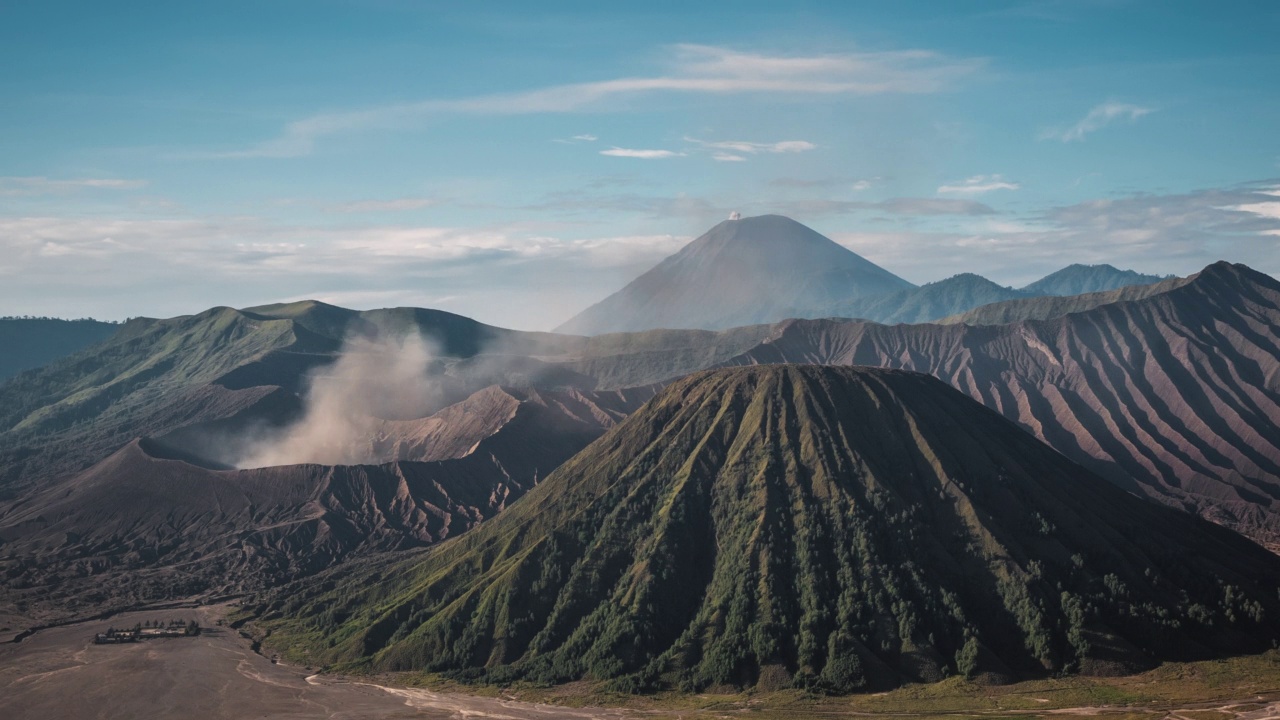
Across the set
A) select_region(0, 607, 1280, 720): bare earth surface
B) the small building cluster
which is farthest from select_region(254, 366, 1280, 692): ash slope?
the small building cluster

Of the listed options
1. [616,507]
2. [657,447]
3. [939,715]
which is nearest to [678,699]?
[939,715]

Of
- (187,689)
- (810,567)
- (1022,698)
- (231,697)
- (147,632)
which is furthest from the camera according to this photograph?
(147,632)

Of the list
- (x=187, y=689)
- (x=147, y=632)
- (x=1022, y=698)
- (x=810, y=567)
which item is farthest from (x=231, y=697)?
(x=1022, y=698)

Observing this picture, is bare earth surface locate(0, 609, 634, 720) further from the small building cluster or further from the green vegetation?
the green vegetation

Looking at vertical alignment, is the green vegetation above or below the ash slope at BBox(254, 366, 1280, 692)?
below

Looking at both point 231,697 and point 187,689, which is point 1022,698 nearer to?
point 231,697

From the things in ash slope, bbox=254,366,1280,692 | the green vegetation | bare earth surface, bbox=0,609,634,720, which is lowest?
bare earth surface, bbox=0,609,634,720

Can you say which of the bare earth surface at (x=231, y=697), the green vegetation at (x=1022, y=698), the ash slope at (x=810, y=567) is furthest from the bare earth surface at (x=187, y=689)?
the ash slope at (x=810, y=567)
